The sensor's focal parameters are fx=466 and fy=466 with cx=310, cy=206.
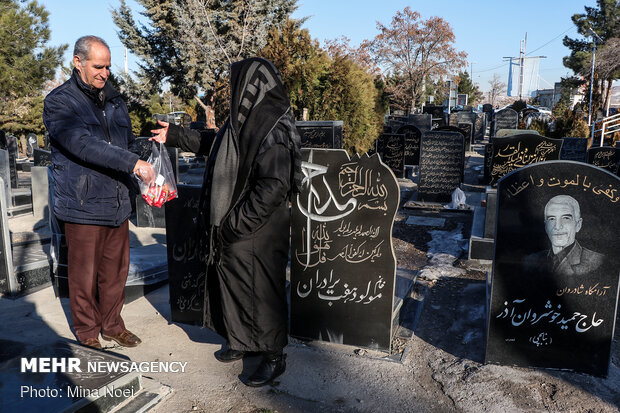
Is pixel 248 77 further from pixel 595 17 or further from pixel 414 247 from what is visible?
pixel 595 17

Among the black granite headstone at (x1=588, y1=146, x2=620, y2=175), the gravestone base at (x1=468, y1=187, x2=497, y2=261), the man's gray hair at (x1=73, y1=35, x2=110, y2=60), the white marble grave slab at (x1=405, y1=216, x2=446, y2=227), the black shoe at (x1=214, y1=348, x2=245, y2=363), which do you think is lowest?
the black shoe at (x1=214, y1=348, x2=245, y2=363)

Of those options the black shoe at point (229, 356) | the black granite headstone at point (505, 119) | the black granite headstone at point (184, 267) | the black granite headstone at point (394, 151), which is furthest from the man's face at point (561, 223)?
the black granite headstone at point (505, 119)

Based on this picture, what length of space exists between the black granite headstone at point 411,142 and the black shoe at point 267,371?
11448 mm

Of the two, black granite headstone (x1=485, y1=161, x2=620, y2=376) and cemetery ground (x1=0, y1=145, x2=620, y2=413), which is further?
black granite headstone (x1=485, y1=161, x2=620, y2=376)

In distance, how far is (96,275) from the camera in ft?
11.1

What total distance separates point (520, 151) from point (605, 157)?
2830 mm

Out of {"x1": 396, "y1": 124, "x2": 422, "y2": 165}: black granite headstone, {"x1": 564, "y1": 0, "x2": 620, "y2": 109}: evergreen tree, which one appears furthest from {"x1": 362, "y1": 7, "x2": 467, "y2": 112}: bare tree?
{"x1": 396, "y1": 124, "x2": 422, "y2": 165}: black granite headstone

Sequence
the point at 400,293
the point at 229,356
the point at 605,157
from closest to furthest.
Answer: the point at 229,356 → the point at 400,293 → the point at 605,157

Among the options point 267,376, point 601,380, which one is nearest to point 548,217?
point 601,380

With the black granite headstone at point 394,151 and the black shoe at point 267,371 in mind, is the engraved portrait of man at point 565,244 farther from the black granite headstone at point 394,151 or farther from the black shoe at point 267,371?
the black granite headstone at point 394,151

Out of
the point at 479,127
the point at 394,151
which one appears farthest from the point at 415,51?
the point at 394,151

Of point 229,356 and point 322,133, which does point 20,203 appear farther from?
point 229,356

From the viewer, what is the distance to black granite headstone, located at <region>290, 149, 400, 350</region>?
10.9 ft

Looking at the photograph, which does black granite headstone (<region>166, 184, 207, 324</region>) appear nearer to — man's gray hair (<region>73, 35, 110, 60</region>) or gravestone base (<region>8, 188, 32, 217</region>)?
man's gray hair (<region>73, 35, 110, 60</region>)
